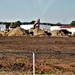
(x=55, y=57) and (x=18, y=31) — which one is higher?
(x=18, y=31)

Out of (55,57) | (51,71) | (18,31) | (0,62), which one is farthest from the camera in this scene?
(18,31)

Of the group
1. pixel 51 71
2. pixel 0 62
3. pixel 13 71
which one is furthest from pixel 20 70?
pixel 0 62

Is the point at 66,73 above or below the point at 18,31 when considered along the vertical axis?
below

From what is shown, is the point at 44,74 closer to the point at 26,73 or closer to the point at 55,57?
the point at 26,73

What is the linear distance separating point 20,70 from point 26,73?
1250 millimetres

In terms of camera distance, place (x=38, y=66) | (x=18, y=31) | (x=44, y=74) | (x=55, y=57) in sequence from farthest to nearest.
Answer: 1. (x=18, y=31)
2. (x=55, y=57)
3. (x=38, y=66)
4. (x=44, y=74)

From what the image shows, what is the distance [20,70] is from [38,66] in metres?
1.70

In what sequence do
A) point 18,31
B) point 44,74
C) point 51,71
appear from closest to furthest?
point 44,74, point 51,71, point 18,31

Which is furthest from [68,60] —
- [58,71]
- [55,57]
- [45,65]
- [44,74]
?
[44,74]

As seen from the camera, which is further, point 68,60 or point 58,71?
point 68,60

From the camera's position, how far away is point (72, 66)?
20.1 metres

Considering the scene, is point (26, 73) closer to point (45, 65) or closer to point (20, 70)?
point (20, 70)

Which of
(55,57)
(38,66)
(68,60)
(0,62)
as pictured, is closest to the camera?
(38,66)

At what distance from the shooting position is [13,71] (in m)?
17.3
